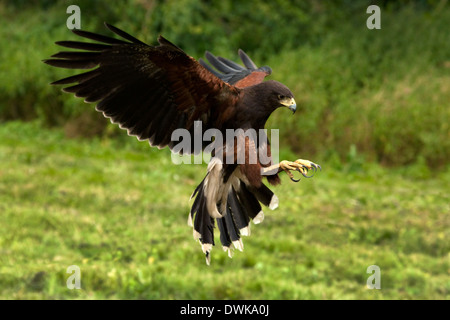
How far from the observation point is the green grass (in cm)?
536

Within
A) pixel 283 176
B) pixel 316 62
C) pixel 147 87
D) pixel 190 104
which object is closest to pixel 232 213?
pixel 190 104

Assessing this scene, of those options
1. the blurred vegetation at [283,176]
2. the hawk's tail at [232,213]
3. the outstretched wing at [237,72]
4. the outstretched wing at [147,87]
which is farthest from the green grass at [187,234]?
the outstretched wing at [147,87]

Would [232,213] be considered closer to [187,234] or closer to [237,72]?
[237,72]

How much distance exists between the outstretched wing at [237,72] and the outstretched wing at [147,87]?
492 mm

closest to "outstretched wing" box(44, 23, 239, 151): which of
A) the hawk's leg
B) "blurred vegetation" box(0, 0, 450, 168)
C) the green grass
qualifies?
the hawk's leg

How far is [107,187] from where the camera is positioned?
7.80 meters

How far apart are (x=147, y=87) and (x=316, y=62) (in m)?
7.59

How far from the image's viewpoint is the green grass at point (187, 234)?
5355mm

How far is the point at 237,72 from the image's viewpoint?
436 centimetres

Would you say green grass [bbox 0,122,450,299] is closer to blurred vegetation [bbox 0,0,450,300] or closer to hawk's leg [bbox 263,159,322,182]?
blurred vegetation [bbox 0,0,450,300]

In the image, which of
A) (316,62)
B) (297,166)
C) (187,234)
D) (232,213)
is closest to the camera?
(297,166)

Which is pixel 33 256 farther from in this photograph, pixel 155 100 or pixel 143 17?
pixel 143 17

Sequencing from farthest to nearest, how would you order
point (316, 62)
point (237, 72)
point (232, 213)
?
point (316, 62)
point (237, 72)
point (232, 213)

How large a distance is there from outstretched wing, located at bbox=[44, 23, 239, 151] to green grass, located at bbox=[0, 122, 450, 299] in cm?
210
